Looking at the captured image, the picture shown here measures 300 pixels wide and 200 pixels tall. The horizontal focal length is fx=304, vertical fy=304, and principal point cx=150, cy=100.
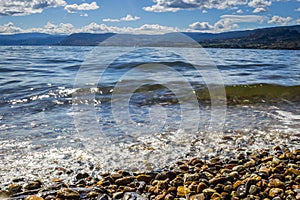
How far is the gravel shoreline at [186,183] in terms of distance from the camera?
13.6 feet

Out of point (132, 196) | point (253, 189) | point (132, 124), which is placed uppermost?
point (132, 124)

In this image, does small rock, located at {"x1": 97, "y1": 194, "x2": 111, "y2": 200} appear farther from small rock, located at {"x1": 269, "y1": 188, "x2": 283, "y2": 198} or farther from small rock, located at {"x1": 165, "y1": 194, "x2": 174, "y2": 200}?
small rock, located at {"x1": 269, "y1": 188, "x2": 283, "y2": 198}

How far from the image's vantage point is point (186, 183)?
178 inches

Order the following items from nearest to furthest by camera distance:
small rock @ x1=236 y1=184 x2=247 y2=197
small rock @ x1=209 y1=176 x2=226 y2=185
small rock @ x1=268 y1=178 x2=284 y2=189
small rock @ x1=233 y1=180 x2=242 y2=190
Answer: small rock @ x1=236 y1=184 x2=247 y2=197
small rock @ x1=268 y1=178 x2=284 y2=189
small rock @ x1=233 y1=180 x2=242 y2=190
small rock @ x1=209 y1=176 x2=226 y2=185

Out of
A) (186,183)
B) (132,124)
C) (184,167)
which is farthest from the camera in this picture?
(132,124)

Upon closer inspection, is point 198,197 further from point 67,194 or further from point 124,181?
point 67,194

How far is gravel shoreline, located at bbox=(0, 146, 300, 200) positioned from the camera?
414 centimetres

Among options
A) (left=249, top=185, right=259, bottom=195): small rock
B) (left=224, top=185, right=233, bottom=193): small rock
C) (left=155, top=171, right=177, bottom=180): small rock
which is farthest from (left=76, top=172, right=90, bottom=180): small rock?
(left=249, top=185, right=259, bottom=195): small rock

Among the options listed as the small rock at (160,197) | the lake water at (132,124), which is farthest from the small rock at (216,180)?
the lake water at (132,124)

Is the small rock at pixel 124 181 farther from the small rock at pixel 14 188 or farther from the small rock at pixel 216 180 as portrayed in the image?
the small rock at pixel 14 188

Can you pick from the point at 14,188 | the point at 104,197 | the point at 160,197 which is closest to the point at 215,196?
the point at 160,197

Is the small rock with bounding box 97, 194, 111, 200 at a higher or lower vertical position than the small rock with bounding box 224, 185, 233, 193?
lower

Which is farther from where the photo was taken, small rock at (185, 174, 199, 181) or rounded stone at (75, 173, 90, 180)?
rounded stone at (75, 173, 90, 180)

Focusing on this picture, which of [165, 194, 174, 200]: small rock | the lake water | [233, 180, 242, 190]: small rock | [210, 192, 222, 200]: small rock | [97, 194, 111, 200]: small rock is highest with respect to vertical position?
the lake water
